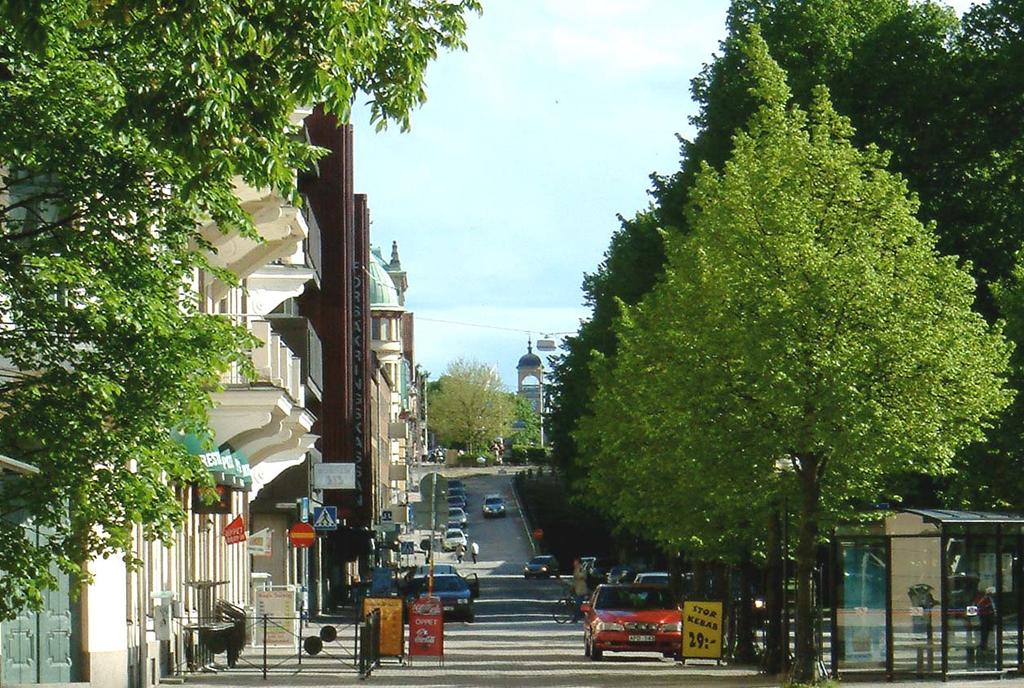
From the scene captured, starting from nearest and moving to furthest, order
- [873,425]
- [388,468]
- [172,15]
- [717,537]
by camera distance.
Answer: [172,15] → [873,425] → [717,537] → [388,468]

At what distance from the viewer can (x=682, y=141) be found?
53.3 m

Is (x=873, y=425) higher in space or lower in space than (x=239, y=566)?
higher

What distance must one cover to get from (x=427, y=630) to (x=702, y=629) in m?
4.85

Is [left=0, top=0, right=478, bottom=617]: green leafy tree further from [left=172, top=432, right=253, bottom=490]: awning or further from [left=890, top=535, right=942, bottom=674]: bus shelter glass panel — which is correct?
[left=890, top=535, right=942, bottom=674]: bus shelter glass panel

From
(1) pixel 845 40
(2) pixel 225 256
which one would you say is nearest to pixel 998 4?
(1) pixel 845 40

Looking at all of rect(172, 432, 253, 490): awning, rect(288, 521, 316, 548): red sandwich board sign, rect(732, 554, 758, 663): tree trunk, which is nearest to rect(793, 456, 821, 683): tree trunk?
rect(732, 554, 758, 663): tree trunk

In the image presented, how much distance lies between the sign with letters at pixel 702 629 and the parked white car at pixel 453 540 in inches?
3336

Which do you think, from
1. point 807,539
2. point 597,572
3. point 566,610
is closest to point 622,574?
point 566,610

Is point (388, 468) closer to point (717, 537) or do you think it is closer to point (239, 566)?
point (239, 566)

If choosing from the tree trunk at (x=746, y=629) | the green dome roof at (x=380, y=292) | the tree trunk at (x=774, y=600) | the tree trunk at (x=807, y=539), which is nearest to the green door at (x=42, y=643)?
the tree trunk at (x=807, y=539)

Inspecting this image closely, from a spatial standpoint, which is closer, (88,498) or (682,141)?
(88,498)

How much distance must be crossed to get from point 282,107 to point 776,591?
2318cm

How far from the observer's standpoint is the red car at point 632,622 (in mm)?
38469

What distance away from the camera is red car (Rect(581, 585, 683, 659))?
1515 inches
